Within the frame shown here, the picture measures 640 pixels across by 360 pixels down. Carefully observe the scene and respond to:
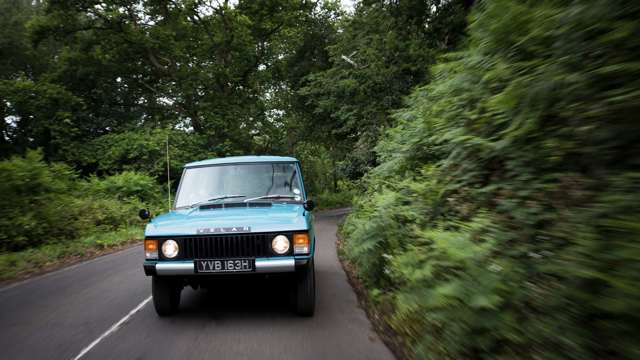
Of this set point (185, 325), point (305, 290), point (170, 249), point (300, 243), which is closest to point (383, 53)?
point (300, 243)

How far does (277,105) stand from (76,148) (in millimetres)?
12137

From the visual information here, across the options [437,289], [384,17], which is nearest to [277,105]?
[384,17]

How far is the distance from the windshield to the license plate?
127 centimetres

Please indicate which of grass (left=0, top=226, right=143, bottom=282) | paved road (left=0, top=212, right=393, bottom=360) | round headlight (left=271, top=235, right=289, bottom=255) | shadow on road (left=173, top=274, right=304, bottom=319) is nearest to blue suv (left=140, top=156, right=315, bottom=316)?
round headlight (left=271, top=235, right=289, bottom=255)

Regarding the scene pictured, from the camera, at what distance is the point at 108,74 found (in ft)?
88.8

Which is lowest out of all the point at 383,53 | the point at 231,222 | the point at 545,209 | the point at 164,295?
the point at 164,295

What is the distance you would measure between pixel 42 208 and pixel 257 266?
10.4m

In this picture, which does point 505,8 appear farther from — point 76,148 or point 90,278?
point 76,148

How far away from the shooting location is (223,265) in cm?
502

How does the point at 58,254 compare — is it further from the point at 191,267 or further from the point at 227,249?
the point at 227,249

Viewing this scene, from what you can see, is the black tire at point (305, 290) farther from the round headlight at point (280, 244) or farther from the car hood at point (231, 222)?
the car hood at point (231, 222)

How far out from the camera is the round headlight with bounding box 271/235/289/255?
5.00 m

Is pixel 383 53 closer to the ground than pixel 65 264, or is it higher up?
higher up

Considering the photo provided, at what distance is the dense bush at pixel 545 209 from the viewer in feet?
7.57
